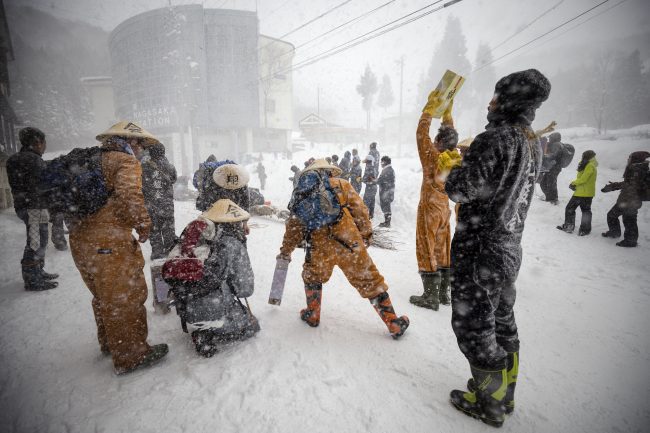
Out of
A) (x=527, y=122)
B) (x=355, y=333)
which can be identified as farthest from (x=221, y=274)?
(x=527, y=122)

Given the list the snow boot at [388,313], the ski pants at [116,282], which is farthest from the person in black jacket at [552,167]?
the ski pants at [116,282]

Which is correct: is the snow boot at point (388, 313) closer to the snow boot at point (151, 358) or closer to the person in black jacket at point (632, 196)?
the snow boot at point (151, 358)

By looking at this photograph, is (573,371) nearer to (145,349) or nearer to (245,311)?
(245,311)

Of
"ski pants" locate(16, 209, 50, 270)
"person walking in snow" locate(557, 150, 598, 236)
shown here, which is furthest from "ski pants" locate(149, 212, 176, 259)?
"person walking in snow" locate(557, 150, 598, 236)

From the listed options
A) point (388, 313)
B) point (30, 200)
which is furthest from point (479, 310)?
point (30, 200)

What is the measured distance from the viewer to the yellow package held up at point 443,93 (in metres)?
2.32

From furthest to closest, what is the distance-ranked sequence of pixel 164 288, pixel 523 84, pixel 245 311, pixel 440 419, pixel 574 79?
pixel 574 79 < pixel 164 288 < pixel 245 311 < pixel 440 419 < pixel 523 84

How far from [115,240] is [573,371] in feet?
14.0

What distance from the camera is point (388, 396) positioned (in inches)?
83.1

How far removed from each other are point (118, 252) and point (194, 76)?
34003 millimetres

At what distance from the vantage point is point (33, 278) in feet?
13.1

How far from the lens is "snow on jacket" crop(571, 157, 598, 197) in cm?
617

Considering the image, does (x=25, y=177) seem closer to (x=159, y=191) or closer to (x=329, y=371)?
(x=159, y=191)

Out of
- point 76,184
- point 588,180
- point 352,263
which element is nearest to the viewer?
point 76,184
